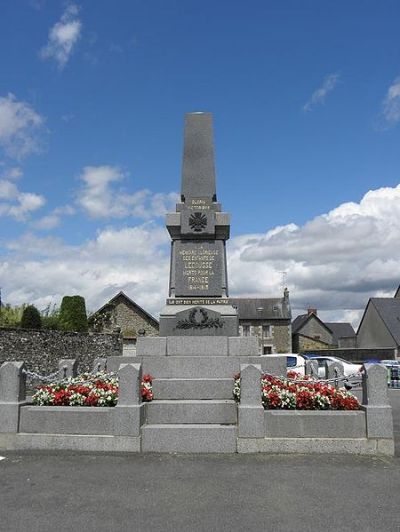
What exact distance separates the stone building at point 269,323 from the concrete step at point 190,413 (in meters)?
43.5

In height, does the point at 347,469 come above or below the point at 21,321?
below

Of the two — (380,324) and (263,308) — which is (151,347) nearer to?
(380,324)

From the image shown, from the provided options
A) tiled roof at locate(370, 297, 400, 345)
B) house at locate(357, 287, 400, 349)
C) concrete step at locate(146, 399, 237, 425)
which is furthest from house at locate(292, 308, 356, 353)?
concrete step at locate(146, 399, 237, 425)

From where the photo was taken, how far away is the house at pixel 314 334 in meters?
58.9

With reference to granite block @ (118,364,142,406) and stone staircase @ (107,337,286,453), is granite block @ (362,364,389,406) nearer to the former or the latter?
stone staircase @ (107,337,286,453)

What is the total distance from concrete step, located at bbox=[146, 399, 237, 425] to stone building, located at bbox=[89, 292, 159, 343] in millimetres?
32136

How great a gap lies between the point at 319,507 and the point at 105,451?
356 cm

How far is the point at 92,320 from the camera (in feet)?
128

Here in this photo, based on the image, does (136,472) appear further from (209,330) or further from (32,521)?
(209,330)

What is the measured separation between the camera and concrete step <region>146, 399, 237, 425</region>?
25.8ft

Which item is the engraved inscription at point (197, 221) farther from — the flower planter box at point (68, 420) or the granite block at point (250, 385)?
the flower planter box at point (68, 420)

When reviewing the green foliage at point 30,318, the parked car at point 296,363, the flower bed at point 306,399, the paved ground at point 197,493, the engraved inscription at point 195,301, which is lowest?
the paved ground at point 197,493

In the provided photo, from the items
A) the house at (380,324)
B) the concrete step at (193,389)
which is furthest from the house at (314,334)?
the concrete step at (193,389)

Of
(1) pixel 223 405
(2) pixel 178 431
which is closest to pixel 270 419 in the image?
(1) pixel 223 405
